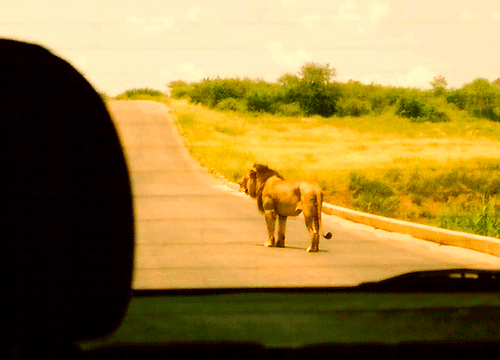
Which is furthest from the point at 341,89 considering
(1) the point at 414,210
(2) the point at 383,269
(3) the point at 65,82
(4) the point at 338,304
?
(1) the point at 414,210

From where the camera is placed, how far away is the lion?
873 centimetres

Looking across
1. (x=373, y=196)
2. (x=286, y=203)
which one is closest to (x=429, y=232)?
(x=286, y=203)

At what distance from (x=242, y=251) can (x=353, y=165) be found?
1057 cm

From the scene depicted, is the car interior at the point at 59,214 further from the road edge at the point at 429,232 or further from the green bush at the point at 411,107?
the green bush at the point at 411,107

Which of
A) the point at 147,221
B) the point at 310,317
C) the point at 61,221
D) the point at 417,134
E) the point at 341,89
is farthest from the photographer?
the point at 417,134

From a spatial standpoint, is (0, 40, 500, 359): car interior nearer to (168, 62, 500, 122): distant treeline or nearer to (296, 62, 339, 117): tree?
(168, 62, 500, 122): distant treeline

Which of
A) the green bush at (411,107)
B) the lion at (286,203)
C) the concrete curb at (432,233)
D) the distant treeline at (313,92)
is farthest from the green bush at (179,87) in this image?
the green bush at (411,107)

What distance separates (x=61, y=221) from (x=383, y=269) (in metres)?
6.51

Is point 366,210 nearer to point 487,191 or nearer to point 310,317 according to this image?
point 487,191

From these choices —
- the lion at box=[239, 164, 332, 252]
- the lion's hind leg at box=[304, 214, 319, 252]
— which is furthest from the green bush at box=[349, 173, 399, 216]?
the lion's hind leg at box=[304, 214, 319, 252]

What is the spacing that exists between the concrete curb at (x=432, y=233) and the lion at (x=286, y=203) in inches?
34.5

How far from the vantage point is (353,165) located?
766 inches

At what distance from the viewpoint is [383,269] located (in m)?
7.83

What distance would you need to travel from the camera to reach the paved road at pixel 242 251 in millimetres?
7344
